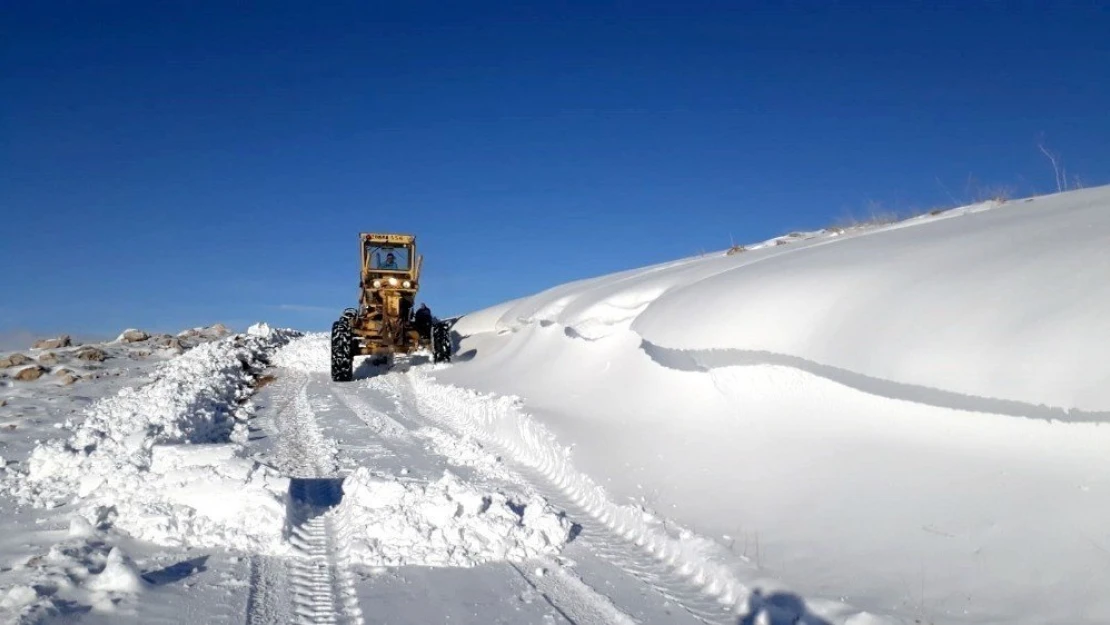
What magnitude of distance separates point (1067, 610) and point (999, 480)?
3.35 ft

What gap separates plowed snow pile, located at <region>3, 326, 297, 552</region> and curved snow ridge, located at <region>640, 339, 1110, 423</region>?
4.36 metres

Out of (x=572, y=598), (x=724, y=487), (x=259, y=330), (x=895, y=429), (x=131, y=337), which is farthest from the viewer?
(x=259, y=330)

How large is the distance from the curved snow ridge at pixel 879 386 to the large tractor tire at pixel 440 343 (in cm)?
985

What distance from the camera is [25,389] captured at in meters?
12.5

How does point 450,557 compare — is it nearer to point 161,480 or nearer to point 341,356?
point 161,480

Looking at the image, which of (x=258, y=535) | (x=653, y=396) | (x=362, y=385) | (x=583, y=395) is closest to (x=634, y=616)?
(x=258, y=535)

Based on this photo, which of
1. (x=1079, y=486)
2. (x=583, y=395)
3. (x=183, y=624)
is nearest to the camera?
(x=183, y=624)

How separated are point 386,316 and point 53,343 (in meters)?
10.5

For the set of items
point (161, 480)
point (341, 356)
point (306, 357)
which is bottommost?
point (161, 480)

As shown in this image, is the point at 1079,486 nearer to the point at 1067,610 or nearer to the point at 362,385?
the point at 1067,610

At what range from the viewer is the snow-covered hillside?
4164 millimetres

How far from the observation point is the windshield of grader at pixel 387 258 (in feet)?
60.0

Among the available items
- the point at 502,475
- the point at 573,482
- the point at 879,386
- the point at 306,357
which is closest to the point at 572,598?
the point at 573,482

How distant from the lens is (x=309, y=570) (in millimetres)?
4742
